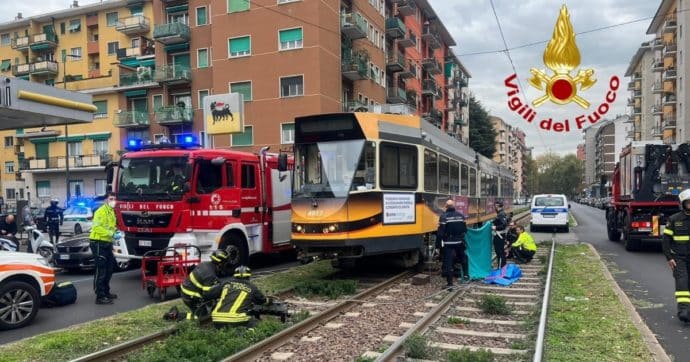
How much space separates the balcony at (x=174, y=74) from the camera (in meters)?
39.2

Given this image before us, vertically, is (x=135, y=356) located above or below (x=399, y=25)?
below

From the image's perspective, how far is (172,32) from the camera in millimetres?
38562

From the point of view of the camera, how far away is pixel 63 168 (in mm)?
47188

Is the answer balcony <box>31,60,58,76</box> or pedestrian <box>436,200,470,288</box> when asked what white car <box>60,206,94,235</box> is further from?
balcony <box>31,60,58,76</box>

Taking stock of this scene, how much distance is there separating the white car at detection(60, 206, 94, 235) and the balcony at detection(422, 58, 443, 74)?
40772 millimetres

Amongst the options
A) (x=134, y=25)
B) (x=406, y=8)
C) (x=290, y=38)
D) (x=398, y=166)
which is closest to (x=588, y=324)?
(x=398, y=166)

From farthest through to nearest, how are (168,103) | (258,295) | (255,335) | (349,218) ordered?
(168,103) < (349,218) < (258,295) < (255,335)

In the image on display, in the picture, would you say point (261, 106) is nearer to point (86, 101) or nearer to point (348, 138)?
point (86, 101)

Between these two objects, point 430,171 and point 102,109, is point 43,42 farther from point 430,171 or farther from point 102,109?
point 430,171

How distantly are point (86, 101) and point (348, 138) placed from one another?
8783mm

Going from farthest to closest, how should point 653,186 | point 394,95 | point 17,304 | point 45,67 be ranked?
1. point 45,67
2. point 394,95
3. point 653,186
4. point 17,304

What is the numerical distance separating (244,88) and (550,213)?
806 inches

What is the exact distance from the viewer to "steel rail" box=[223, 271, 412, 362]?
20.2 ft

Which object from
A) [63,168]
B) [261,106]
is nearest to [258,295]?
[261,106]
